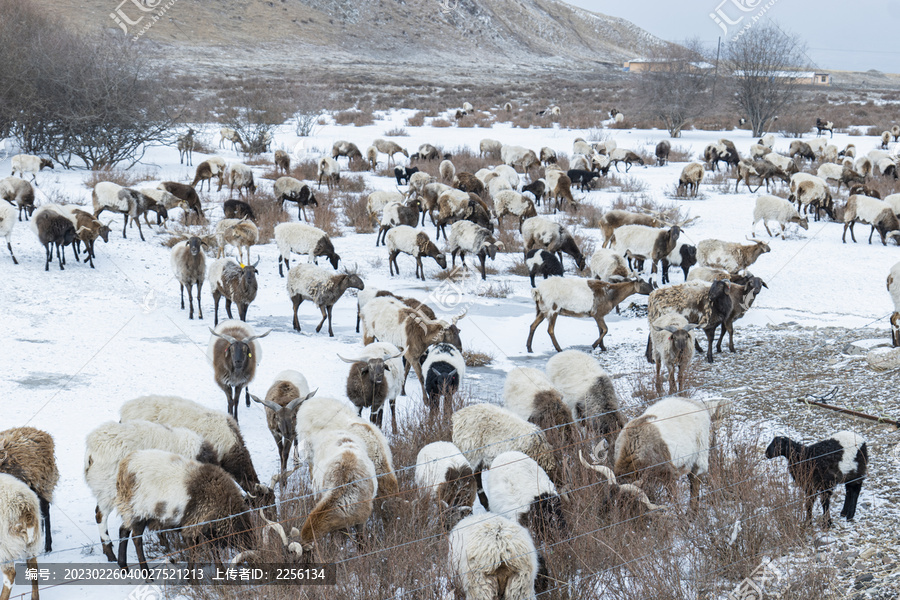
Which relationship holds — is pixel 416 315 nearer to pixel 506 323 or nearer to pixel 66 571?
pixel 506 323

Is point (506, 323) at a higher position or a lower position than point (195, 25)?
lower

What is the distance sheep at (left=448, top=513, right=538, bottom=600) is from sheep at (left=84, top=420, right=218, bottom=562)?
2571mm

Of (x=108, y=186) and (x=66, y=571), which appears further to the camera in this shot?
(x=108, y=186)

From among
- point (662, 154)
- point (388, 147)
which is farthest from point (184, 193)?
point (662, 154)

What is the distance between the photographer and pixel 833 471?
536 cm

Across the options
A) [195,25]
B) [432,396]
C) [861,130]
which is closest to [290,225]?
[432,396]

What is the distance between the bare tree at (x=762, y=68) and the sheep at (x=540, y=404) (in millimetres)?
32746

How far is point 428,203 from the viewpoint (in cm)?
1789

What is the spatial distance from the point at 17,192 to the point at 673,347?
1344 cm

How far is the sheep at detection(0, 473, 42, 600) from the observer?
458 cm

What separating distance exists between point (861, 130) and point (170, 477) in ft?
146

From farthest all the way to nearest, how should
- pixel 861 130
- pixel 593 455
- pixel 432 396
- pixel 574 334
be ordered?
pixel 861 130 → pixel 574 334 → pixel 432 396 → pixel 593 455

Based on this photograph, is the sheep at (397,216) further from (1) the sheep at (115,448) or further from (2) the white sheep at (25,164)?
(1) the sheep at (115,448)

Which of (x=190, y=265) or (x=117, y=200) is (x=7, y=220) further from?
(x=190, y=265)
